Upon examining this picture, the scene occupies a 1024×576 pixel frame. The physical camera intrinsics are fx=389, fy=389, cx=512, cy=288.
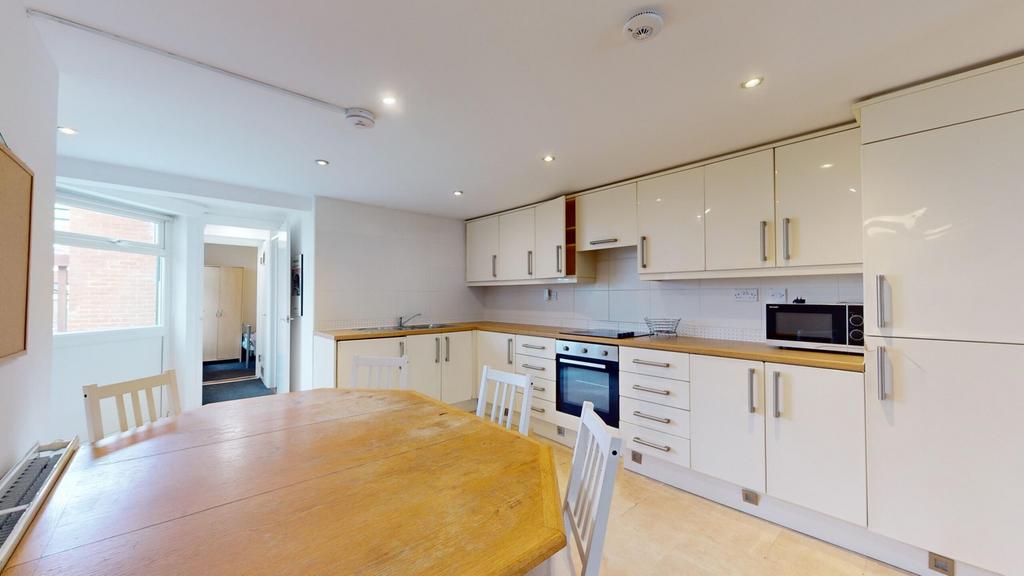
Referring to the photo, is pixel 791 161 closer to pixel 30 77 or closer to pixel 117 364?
pixel 30 77

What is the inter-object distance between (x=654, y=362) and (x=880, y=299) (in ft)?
3.87

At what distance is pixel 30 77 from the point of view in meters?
1.35

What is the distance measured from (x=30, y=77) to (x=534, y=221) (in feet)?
10.2

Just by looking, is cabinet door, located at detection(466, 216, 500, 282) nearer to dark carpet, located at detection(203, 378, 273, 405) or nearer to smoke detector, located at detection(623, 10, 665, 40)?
dark carpet, located at detection(203, 378, 273, 405)

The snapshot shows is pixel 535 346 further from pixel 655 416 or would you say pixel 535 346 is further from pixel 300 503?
pixel 300 503

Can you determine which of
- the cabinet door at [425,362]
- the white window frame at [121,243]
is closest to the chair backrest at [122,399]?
the cabinet door at [425,362]

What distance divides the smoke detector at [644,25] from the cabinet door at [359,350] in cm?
291

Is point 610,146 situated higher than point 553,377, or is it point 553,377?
point 610,146

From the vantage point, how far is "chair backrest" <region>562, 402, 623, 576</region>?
90cm

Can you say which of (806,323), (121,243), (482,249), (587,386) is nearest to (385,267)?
(482,249)

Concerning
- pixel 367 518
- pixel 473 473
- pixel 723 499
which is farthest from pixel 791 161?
pixel 367 518

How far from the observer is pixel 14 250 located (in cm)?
121

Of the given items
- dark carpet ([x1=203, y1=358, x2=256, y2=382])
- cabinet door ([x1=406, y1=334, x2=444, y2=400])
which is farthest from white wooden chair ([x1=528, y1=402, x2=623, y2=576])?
dark carpet ([x1=203, y1=358, x2=256, y2=382])

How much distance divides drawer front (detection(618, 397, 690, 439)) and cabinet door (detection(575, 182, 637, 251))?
3.96ft
